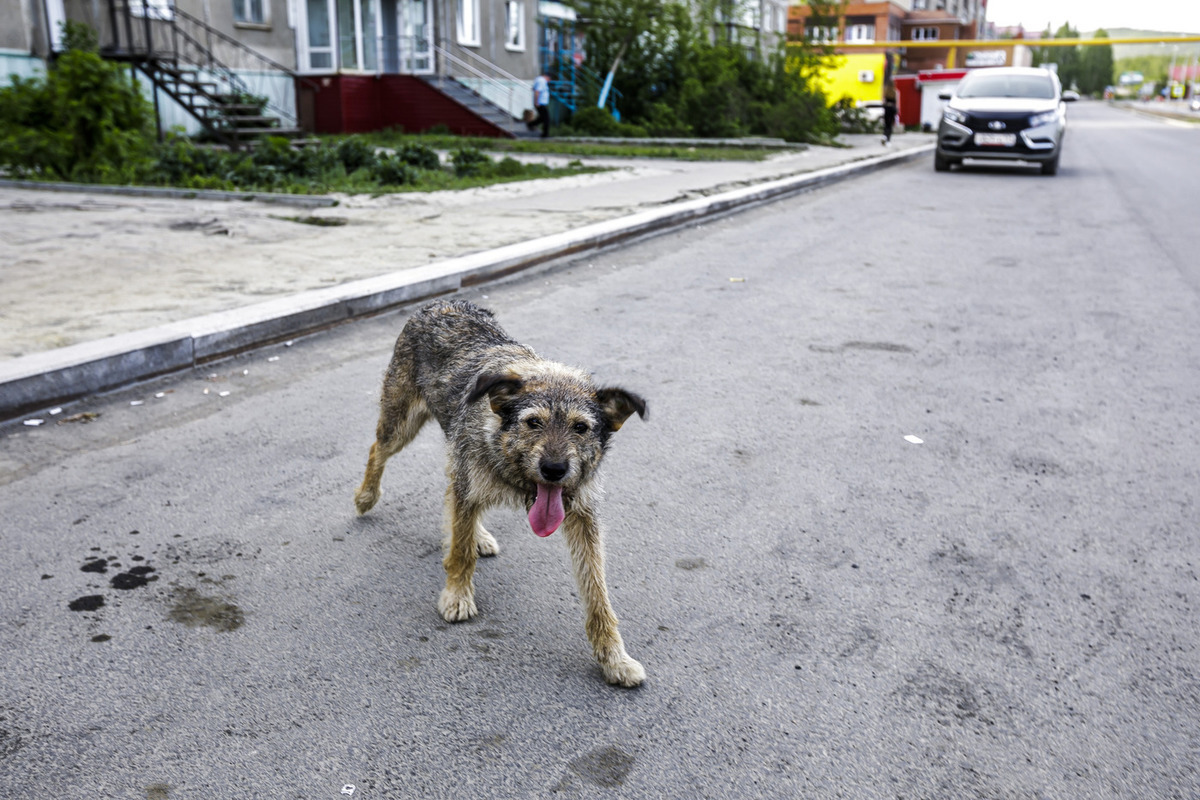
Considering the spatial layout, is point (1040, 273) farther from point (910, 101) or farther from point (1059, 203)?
point (910, 101)

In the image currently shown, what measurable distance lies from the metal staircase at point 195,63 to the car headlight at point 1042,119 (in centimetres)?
1532

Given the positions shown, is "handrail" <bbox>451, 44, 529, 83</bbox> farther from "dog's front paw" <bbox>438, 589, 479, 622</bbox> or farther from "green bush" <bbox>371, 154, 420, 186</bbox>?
"dog's front paw" <bbox>438, 589, 479, 622</bbox>

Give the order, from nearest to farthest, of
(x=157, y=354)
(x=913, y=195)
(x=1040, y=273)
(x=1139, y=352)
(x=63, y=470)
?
(x=63, y=470)
(x=157, y=354)
(x=1139, y=352)
(x=1040, y=273)
(x=913, y=195)

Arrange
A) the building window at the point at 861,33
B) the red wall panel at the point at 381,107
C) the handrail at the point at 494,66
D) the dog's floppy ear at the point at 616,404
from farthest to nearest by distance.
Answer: the building window at the point at 861,33
the handrail at the point at 494,66
the red wall panel at the point at 381,107
the dog's floppy ear at the point at 616,404

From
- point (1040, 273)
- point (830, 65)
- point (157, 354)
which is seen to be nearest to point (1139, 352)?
point (1040, 273)

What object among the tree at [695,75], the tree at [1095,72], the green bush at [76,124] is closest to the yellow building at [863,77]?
the tree at [695,75]

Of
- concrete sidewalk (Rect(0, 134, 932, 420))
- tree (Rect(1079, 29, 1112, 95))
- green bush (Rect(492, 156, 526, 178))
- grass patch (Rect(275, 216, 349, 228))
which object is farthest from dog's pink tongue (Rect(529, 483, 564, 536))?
tree (Rect(1079, 29, 1112, 95))

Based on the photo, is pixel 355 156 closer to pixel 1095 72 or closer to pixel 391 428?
pixel 391 428

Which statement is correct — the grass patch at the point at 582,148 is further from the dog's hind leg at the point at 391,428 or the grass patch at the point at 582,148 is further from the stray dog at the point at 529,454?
the stray dog at the point at 529,454

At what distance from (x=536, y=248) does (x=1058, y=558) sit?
6.79 m

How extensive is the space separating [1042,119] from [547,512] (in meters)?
19.5

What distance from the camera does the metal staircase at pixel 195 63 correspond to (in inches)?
791

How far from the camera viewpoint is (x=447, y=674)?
9.97 ft

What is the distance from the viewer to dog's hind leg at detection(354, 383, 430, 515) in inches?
156
